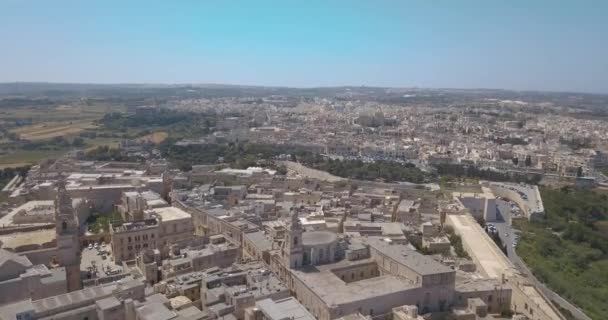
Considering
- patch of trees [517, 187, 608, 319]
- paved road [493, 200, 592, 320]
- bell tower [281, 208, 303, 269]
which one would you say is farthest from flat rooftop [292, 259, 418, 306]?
patch of trees [517, 187, 608, 319]

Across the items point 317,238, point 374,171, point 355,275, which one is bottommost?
point 374,171

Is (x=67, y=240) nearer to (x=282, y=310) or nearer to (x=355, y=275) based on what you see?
(x=282, y=310)

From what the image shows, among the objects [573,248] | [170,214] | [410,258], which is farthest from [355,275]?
[573,248]

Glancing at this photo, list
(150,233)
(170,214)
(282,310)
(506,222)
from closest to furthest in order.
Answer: (282,310)
(150,233)
(170,214)
(506,222)

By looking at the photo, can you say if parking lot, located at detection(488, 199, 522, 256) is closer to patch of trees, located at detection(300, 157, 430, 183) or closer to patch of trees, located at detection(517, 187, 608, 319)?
patch of trees, located at detection(517, 187, 608, 319)

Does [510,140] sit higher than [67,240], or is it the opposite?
[67,240]

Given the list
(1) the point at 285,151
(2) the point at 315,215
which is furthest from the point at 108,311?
(1) the point at 285,151

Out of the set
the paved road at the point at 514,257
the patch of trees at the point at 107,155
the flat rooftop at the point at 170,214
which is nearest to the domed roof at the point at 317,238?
the flat rooftop at the point at 170,214
